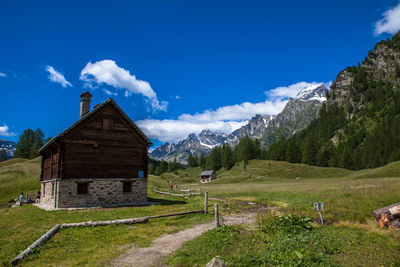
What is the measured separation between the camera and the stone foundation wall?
25.4m

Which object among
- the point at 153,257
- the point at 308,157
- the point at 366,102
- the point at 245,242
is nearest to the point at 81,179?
the point at 153,257

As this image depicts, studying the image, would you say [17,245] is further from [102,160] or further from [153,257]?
[102,160]

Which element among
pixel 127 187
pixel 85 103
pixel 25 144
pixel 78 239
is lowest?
pixel 78 239

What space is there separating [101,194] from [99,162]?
3.57 metres

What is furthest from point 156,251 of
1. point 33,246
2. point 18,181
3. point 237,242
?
point 18,181

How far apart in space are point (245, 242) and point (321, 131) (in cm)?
20443

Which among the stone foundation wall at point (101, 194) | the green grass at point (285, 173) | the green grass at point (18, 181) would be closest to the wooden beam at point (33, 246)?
the stone foundation wall at point (101, 194)

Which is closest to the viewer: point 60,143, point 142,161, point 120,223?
point 120,223

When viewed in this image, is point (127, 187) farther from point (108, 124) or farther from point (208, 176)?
point (208, 176)

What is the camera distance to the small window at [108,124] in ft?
93.4

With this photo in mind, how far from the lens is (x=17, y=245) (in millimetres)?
11758

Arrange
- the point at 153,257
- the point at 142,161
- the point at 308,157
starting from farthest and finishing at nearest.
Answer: the point at 308,157
the point at 142,161
the point at 153,257

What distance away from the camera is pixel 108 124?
2867cm

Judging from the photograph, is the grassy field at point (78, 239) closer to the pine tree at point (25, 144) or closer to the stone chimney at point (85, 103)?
the stone chimney at point (85, 103)
